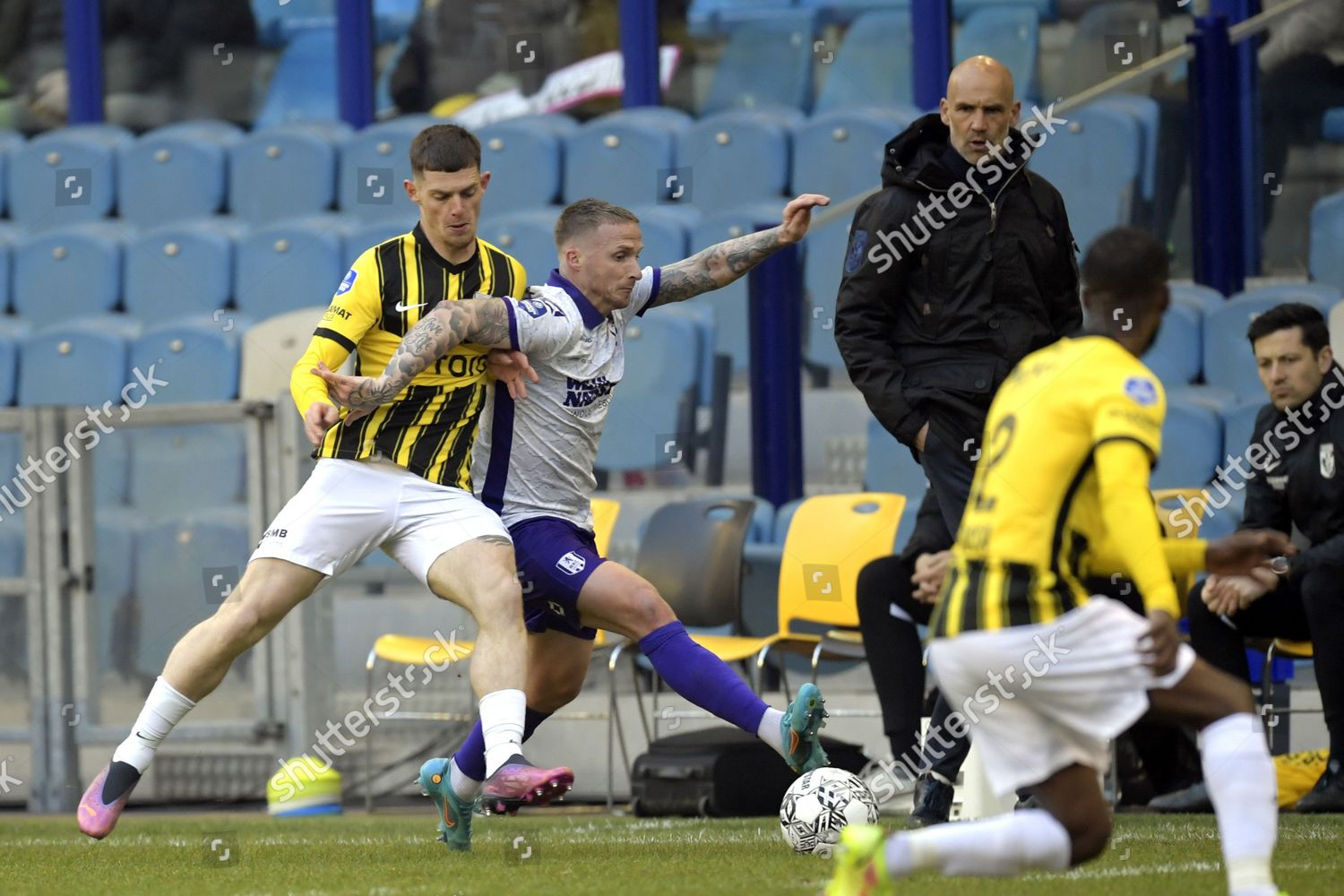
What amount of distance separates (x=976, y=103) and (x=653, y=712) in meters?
3.49

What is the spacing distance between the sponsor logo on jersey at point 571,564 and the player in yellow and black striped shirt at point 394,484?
16 cm

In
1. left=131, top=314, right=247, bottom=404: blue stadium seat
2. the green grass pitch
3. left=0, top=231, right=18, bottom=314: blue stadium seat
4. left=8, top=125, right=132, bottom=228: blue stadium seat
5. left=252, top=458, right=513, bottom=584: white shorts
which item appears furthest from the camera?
left=8, top=125, right=132, bottom=228: blue stadium seat

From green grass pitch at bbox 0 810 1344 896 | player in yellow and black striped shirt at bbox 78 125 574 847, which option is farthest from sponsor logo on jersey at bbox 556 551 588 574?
green grass pitch at bbox 0 810 1344 896

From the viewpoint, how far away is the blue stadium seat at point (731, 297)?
8914 millimetres

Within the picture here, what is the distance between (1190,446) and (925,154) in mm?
2867

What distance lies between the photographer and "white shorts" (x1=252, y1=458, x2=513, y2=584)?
17.8ft

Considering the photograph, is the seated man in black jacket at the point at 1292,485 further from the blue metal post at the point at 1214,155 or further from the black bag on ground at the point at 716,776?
the blue metal post at the point at 1214,155

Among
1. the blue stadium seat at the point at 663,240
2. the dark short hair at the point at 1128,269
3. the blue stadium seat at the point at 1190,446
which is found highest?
the blue stadium seat at the point at 663,240

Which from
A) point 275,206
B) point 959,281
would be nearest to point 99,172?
point 275,206

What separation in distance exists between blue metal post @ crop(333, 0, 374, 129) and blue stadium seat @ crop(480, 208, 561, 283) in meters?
2.51

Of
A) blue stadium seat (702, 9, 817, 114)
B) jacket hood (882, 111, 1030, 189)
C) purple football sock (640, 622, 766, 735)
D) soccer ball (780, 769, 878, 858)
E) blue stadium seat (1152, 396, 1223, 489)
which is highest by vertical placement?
blue stadium seat (702, 9, 817, 114)

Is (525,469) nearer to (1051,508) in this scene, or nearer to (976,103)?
(976,103)

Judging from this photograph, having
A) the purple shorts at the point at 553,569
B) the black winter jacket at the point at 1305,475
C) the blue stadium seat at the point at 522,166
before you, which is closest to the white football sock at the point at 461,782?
the purple shorts at the point at 553,569

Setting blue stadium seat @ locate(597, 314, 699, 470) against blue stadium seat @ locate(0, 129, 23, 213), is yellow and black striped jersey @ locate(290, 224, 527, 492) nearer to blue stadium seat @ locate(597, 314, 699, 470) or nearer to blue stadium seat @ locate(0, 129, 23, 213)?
blue stadium seat @ locate(597, 314, 699, 470)
